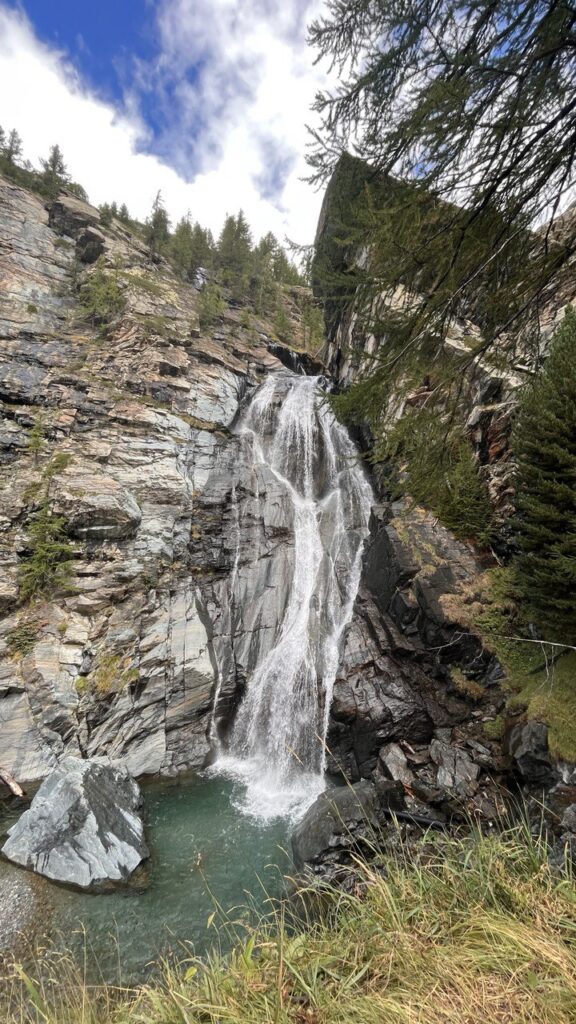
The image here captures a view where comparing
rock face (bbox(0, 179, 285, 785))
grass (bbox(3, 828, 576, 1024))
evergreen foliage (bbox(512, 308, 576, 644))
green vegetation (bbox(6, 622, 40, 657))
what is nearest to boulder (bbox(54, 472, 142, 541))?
rock face (bbox(0, 179, 285, 785))

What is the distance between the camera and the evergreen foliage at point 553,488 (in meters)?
7.63

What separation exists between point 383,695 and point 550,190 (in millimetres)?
10287

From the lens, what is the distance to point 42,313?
21688mm

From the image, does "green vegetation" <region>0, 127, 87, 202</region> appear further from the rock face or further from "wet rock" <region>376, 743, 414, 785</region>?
"wet rock" <region>376, 743, 414, 785</region>

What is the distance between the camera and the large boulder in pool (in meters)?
6.54

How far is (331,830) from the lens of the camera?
6.89m

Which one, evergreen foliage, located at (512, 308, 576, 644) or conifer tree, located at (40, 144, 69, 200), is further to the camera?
conifer tree, located at (40, 144, 69, 200)

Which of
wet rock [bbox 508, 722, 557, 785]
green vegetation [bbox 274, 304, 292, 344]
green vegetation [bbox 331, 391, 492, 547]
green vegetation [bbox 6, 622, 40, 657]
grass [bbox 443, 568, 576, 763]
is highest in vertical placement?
green vegetation [bbox 274, 304, 292, 344]

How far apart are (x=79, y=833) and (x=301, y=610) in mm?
8072

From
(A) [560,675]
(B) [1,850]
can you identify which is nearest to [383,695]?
(A) [560,675]

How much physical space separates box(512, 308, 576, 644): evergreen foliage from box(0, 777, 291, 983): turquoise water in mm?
6934

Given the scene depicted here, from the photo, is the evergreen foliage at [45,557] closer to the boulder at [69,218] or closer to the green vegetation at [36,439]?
the green vegetation at [36,439]

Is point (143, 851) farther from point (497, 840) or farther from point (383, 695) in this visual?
point (497, 840)

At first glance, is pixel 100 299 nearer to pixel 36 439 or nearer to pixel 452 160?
pixel 36 439
